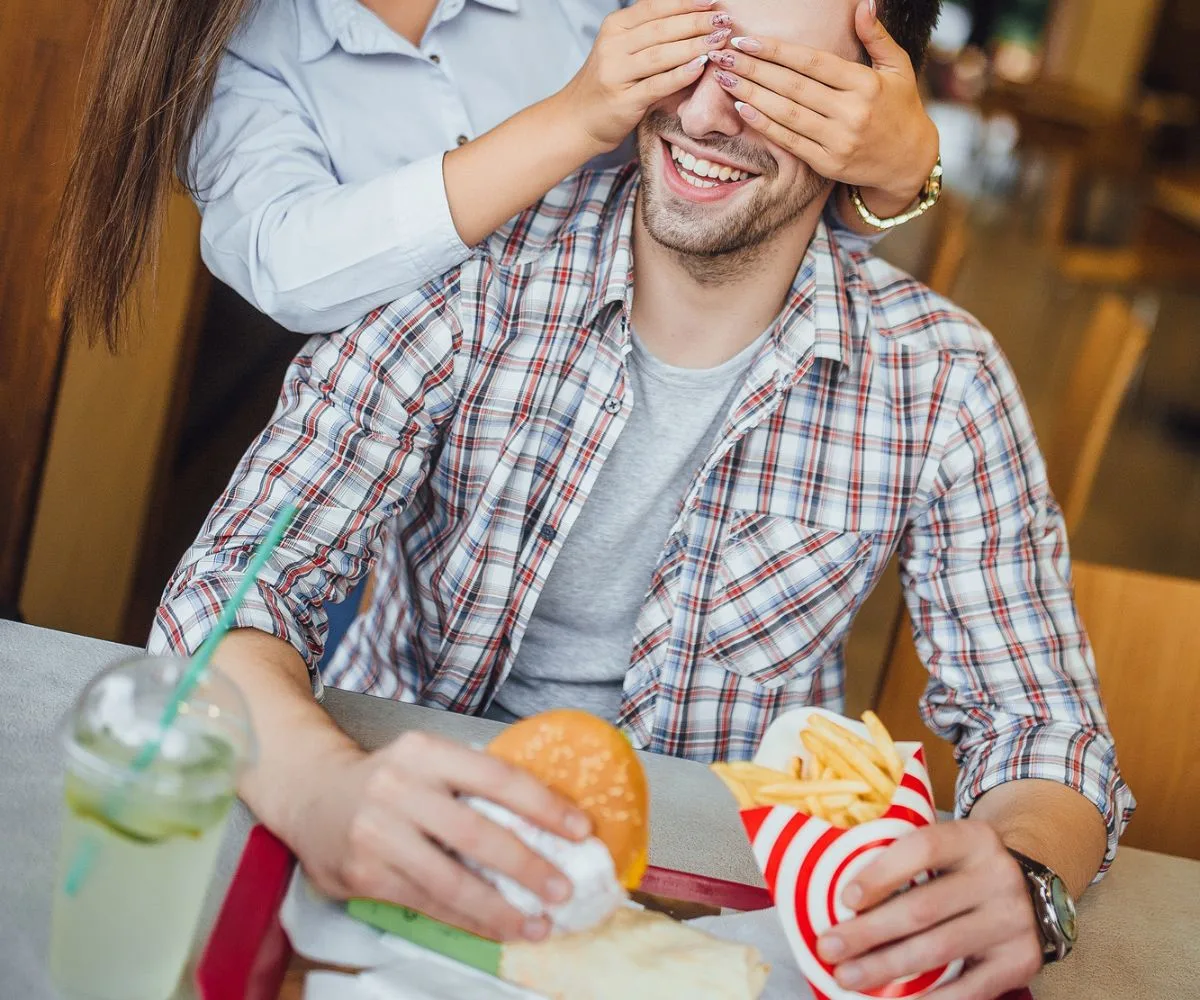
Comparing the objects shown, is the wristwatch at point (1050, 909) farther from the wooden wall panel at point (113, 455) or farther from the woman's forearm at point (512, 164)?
the wooden wall panel at point (113, 455)

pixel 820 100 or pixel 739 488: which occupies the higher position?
pixel 820 100

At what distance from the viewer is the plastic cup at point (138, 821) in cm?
66

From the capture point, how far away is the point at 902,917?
789mm

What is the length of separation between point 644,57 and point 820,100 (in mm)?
163

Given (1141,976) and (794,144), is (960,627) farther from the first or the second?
(794,144)

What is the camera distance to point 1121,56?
898cm

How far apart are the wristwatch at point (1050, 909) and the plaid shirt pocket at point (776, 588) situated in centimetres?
43

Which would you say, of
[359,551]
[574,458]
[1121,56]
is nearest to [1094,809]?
[574,458]

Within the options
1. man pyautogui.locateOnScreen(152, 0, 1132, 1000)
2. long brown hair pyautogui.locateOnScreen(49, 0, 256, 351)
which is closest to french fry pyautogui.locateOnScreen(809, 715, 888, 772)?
man pyautogui.locateOnScreen(152, 0, 1132, 1000)

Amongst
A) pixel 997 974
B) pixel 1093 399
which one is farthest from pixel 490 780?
pixel 1093 399

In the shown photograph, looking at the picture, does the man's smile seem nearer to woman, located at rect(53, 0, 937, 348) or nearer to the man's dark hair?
woman, located at rect(53, 0, 937, 348)

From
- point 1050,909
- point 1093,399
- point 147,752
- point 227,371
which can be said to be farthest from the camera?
point 1093,399

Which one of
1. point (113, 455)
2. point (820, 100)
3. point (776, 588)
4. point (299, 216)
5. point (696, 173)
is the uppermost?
point (820, 100)

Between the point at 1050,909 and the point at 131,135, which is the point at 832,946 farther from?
the point at 131,135
